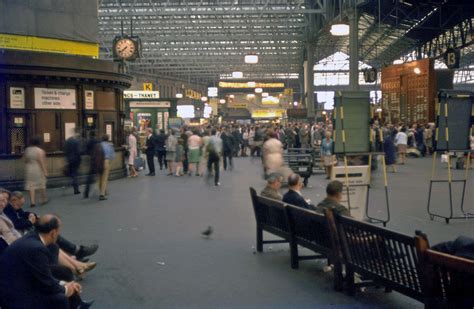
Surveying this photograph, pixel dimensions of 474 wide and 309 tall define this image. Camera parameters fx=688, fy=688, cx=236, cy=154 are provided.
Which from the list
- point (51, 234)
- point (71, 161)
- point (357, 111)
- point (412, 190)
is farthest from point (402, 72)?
point (51, 234)

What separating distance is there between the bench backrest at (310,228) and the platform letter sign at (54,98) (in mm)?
12796

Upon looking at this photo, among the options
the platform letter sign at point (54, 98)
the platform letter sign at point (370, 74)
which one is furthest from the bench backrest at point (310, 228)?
the platform letter sign at point (370, 74)

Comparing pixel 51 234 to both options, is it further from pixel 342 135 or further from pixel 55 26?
pixel 55 26

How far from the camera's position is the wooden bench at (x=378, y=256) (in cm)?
646

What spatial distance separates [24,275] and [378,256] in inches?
138

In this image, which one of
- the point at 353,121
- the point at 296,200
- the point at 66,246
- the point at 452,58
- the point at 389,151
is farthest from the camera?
the point at 452,58

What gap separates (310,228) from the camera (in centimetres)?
866

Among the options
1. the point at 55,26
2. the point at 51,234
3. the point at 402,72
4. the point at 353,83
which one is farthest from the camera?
the point at 402,72

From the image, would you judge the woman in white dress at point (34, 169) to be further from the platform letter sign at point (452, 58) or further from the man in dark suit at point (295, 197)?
the platform letter sign at point (452, 58)

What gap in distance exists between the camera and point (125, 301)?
7.72 metres

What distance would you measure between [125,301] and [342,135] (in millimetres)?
5042

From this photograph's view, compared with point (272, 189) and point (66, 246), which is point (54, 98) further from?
point (66, 246)

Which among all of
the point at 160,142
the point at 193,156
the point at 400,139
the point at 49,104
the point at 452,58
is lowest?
the point at 193,156

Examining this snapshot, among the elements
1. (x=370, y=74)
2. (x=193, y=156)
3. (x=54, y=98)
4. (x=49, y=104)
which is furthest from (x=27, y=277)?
(x=370, y=74)
